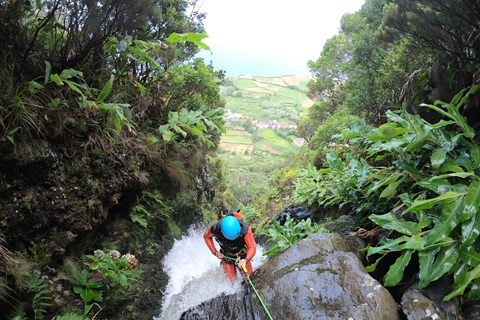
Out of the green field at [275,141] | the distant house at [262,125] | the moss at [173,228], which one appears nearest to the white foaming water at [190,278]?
the moss at [173,228]

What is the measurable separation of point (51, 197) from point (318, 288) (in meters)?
3.83

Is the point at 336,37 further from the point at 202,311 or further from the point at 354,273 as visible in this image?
the point at 202,311

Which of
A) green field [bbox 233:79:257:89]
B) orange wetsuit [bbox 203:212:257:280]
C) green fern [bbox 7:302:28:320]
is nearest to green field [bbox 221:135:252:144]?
green field [bbox 233:79:257:89]

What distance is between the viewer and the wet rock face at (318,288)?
248 centimetres

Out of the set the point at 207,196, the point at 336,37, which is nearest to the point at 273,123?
the point at 336,37

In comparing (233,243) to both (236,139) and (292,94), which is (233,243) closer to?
(236,139)

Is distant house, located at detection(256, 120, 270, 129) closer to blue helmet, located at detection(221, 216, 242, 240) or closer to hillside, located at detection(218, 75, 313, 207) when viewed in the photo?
hillside, located at detection(218, 75, 313, 207)

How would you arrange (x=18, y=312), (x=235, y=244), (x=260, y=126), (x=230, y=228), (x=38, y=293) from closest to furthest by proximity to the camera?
1. (x=18, y=312)
2. (x=38, y=293)
3. (x=230, y=228)
4. (x=235, y=244)
5. (x=260, y=126)

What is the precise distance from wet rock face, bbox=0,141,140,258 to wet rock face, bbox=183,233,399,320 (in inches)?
87.7

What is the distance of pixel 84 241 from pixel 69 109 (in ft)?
7.13

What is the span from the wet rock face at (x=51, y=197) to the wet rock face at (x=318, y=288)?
2229 millimetres

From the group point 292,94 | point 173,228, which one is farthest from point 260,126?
point 173,228

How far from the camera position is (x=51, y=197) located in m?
3.36

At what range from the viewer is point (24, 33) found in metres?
3.29
